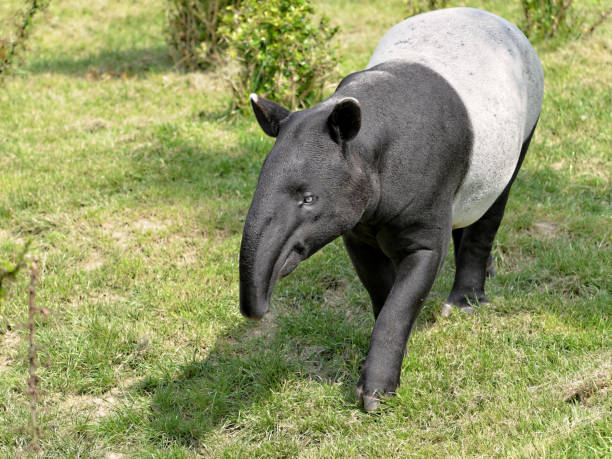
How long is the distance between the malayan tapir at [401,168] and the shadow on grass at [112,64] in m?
5.96

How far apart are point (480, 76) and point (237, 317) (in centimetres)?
202

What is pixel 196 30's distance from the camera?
29.0 feet

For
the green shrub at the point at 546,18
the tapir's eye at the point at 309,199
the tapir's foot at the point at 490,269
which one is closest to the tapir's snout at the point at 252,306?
the tapir's eye at the point at 309,199

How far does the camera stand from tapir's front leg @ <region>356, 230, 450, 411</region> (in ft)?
11.0

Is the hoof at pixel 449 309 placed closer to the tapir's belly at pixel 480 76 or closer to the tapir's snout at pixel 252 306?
the tapir's belly at pixel 480 76

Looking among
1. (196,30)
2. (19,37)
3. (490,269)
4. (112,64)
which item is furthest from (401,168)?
(112,64)

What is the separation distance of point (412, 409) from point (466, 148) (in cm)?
133

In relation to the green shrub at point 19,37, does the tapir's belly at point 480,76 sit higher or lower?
higher

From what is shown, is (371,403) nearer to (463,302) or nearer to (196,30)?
(463,302)

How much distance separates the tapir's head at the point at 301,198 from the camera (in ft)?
9.30

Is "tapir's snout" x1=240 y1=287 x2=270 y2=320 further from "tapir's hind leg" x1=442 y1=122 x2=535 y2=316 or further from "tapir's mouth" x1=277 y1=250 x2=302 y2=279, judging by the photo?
"tapir's hind leg" x1=442 y1=122 x2=535 y2=316

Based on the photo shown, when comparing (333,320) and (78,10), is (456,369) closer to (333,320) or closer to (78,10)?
(333,320)

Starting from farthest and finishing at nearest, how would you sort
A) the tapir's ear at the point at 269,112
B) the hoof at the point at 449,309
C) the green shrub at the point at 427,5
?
the green shrub at the point at 427,5
the hoof at the point at 449,309
the tapir's ear at the point at 269,112

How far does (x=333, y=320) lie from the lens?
4.27 meters
